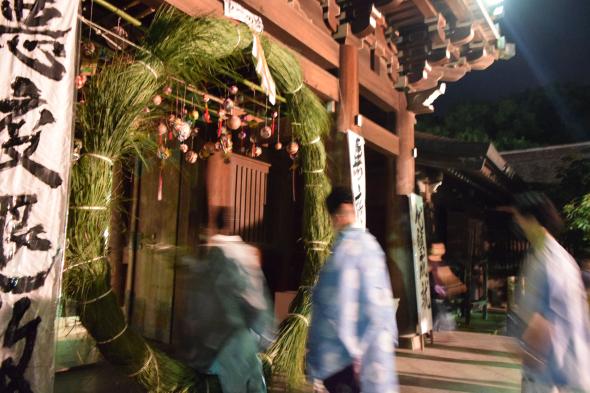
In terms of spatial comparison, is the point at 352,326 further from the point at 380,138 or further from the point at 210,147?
the point at 380,138

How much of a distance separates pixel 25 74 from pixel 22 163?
52 cm

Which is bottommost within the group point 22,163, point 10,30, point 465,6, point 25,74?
point 22,163

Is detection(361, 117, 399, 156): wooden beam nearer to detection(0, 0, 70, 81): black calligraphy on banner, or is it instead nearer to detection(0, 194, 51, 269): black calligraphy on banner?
detection(0, 0, 70, 81): black calligraphy on banner

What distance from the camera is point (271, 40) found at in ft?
15.7

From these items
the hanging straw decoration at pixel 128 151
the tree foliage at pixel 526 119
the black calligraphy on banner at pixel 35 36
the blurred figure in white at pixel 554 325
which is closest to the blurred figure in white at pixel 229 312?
the hanging straw decoration at pixel 128 151

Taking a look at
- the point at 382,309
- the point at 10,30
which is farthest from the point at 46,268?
the point at 382,309

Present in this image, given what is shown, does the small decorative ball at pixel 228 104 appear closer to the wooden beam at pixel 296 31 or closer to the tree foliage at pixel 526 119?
the wooden beam at pixel 296 31

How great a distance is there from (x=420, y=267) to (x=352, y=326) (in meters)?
5.51

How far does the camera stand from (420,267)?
7766mm

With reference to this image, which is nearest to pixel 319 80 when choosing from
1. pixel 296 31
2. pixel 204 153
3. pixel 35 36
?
pixel 296 31

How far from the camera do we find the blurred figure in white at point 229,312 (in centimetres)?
327

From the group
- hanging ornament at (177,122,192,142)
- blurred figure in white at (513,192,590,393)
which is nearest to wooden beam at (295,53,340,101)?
hanging ornament at (177,122,192,142)

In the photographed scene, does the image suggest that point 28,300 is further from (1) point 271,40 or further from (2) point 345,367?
(1) point 271,40

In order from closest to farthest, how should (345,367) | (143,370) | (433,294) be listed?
(345,367)
(143,370)
(433,294)
